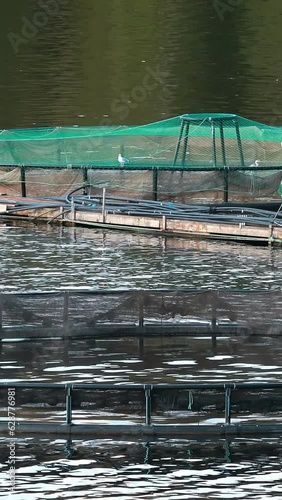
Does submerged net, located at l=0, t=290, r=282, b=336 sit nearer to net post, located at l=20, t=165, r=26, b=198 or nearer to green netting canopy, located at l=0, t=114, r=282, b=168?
green netting canopy, located at l=0, t=114, r=282, b=168

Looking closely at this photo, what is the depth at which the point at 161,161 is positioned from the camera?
58.0 m

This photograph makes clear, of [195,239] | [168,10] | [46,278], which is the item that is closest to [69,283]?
[46,278]

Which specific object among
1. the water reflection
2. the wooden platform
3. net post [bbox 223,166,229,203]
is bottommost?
the wooden platform

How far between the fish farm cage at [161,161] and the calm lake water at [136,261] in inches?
123

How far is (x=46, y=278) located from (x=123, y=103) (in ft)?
154

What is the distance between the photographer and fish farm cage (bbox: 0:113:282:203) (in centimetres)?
5706

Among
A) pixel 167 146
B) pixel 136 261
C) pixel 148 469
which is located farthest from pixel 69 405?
pixel 167 146

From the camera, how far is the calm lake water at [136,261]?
2845cm

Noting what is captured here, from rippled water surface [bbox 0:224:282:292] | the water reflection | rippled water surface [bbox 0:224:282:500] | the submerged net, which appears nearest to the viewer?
rippled water surface [bbox 0:224:282:500]

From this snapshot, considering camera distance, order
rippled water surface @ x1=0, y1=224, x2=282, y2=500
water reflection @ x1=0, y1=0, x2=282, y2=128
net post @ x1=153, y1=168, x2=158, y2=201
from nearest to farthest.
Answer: rippled water surface @ x1=0, y1=224, x2=282, y2=500
net post @ x1=153, y1=168, x2=158, y2=201
water reflection @ x1=0, y1=0, x2=282, y2=128

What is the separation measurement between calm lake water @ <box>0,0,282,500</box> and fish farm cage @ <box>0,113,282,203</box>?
3113mm

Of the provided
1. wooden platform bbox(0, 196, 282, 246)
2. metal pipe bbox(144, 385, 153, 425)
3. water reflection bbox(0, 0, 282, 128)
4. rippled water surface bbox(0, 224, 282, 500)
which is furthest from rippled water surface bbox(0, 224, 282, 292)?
water reflection bbox(0, 0, 282, 128)

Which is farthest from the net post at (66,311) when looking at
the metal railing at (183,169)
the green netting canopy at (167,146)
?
the green netting canopy at (167,146)

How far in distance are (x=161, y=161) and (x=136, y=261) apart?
814 centimetres
